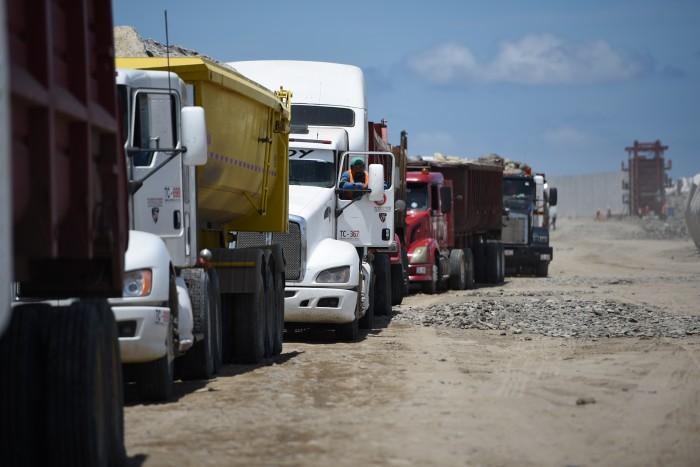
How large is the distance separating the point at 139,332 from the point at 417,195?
64.0 feet

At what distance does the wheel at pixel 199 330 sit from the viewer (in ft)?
40.5

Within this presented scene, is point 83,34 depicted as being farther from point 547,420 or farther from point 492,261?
point 492,261

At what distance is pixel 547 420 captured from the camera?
1007 cm

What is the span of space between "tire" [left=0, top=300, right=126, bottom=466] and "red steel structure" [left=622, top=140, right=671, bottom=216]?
9566 centimetres

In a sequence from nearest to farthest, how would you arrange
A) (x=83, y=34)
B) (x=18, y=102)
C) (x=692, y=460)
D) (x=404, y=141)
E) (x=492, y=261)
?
(x=18, y=102) < (x=83, y=34) < (x=692, y=460) < (x=404, y=141) < (x=492, y=261)

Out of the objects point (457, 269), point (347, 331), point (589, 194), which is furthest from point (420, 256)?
point (589, 194)

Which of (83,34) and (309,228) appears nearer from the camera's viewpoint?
(83,34)

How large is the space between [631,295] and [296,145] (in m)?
12.2

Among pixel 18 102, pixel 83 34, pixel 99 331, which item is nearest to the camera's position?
pixel 18 102

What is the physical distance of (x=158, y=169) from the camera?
1186 centimetres

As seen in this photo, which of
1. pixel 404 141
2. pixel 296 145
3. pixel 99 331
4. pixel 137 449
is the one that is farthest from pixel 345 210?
pixel 99 331

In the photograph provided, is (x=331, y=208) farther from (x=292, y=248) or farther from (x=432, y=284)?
(x=432, y=284)

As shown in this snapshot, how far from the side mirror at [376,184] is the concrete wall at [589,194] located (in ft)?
468

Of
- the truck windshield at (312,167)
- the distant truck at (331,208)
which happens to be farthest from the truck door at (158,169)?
the truck windshield at (312,167)
